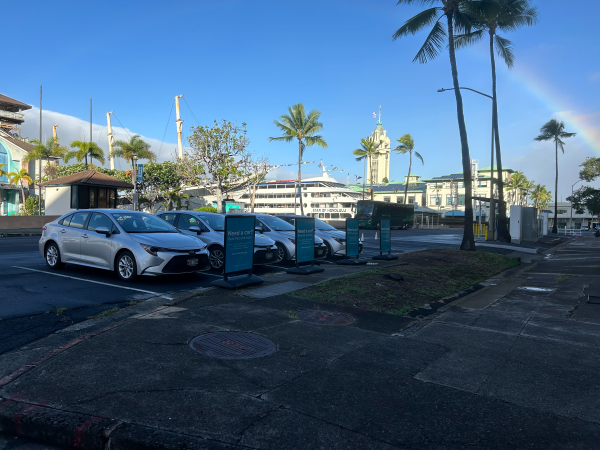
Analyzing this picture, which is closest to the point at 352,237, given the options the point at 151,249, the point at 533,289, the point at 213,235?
the point at 213,235

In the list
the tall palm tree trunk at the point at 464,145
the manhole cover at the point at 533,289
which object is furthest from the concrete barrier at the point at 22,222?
the manhole cover at the point at 533,289

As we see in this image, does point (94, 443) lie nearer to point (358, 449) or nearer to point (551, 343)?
point (358, 449)

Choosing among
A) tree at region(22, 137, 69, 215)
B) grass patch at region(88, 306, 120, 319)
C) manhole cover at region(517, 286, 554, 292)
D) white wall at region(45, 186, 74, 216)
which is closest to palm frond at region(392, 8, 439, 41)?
manhole cover at region(517, 286, 554, 292)

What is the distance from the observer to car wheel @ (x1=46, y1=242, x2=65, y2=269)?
10.9 meters

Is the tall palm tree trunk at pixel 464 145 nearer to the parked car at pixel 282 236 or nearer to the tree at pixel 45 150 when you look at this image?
the parked car at pixel 282 236

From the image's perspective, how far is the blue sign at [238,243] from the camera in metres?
8.89

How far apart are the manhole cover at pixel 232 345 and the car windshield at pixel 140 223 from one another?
497 cm

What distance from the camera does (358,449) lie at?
128 inches

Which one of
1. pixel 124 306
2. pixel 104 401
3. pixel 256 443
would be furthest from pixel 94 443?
pixel 124 306

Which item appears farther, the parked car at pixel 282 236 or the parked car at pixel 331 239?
the parked car at pixel 331 239

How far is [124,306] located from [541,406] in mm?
6077

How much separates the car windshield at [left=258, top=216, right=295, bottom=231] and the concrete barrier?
22.7m

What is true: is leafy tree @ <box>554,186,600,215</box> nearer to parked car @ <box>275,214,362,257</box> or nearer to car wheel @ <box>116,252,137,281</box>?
parked car @ <box>275,214,362,257</box>

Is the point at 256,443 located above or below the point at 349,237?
below
